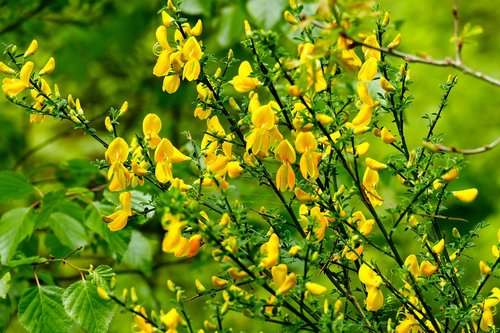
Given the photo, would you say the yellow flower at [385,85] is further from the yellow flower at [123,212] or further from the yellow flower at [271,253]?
the yellow flower at [123,212]

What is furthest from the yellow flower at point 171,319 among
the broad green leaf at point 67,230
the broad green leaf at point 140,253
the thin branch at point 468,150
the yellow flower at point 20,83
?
the broad green leaf at point 140,253

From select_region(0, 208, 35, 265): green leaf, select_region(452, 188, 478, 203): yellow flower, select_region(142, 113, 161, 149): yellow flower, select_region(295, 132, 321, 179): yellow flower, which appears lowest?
select_region(0, 208, 35, 265): green leaf

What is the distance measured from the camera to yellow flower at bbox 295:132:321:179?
39.4 inches

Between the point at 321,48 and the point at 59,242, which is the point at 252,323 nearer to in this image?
the point at 59,242

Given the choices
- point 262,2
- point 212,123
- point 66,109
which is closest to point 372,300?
point 212,123

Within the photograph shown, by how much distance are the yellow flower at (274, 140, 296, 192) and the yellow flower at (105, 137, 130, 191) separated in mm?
215

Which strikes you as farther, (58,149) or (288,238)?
(58,149)

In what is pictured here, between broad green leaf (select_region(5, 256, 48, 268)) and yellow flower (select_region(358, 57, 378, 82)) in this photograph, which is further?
broad green leaf (select_region(5, 256, 48, 268))

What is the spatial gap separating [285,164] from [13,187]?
0.97 m

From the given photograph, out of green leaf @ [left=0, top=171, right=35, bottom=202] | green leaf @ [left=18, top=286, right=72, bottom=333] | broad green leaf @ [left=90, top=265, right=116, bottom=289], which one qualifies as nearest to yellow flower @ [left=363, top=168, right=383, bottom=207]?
broad green leaf @ [left=90, top=265, right=116, bottom=289]

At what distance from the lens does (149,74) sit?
13.3ft

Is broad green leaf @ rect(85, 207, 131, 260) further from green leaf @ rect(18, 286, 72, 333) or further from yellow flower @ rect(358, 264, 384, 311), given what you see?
yellow flower @ rect(358, 264, 384, 311)

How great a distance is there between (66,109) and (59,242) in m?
0.76

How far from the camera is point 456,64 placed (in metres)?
0.72
